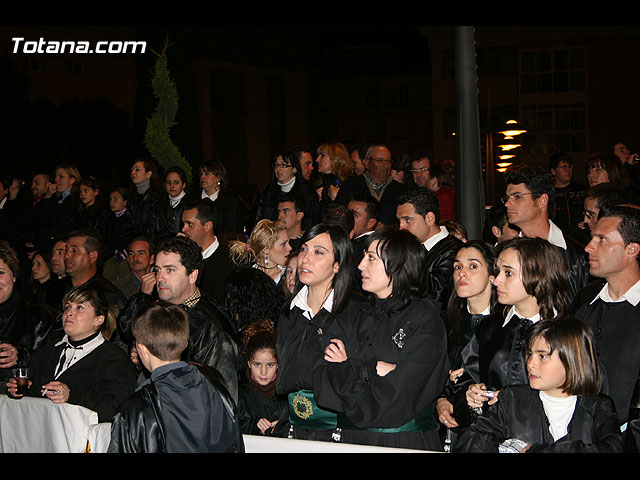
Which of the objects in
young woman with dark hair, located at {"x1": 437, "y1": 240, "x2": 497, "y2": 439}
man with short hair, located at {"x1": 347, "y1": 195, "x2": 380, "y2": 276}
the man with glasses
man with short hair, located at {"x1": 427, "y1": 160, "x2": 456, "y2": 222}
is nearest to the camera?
young woman with dark hair, located at {"x1": 437, "y1": 240, "x2": 497, "y2": 439}

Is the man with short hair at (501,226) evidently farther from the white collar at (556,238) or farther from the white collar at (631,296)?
the white collar at (631,296)

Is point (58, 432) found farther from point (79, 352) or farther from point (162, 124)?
point (162, 124)

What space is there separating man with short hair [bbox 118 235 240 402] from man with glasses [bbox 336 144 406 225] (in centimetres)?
370

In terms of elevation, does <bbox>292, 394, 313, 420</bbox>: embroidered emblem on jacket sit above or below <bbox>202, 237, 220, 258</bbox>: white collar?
below

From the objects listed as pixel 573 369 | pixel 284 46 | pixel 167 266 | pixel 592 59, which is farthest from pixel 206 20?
pixel 284 46

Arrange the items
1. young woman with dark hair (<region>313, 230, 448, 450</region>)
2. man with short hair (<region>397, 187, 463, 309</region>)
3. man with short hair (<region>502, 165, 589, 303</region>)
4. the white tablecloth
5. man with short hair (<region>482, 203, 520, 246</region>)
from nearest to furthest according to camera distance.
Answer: young woman with dark hair (<region>313, 230, 448, 450</region>) < the white tablecloth < man with short hair (<region>502, 165, 589, 303</region>) < man with short hair (<region>397, 187, 463, 309</region>) < man with short hair (<region>482, 203, 520, 246</region>)

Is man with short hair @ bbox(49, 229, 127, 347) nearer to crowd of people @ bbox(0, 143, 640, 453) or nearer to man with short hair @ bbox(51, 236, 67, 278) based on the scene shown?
crowd of people @ bbox(0, 143, 640, 453)

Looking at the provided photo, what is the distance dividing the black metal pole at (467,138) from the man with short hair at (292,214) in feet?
5.66

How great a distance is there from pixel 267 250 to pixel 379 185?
2.63m

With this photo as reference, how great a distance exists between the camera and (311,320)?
4770 mm

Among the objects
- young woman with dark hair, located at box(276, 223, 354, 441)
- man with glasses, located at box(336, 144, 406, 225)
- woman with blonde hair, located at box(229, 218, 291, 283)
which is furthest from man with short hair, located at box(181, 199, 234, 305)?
Answer: young woman with dark hair, located at box(276, 223, 354, 441)

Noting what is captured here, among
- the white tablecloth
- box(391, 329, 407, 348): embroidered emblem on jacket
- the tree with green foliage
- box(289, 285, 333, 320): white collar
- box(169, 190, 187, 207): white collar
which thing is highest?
the tree with green foliage

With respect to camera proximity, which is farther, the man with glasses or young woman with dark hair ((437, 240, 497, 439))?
the man with glasses

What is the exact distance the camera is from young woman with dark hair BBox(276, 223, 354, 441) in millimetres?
4578
